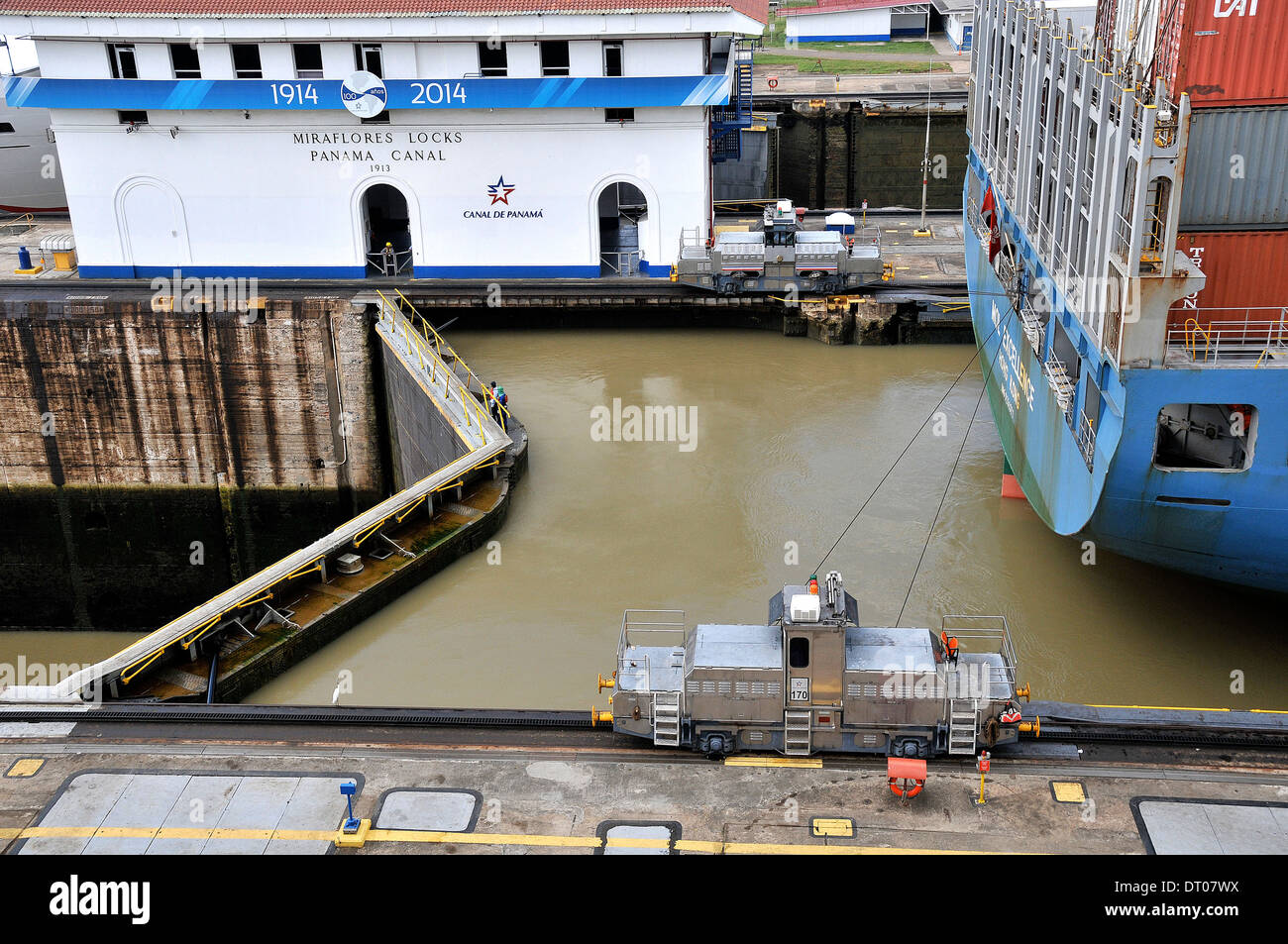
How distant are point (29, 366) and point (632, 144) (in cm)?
1769

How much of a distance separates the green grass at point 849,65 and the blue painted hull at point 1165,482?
49606mm

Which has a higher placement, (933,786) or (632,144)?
(632,144)

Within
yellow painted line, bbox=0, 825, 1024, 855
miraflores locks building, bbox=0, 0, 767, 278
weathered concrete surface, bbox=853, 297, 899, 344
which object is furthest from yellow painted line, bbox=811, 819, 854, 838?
miraflores locks building, bbox=0, 0, 767, 278

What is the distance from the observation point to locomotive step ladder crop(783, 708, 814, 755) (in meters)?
16.5

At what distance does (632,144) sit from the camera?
117 ft

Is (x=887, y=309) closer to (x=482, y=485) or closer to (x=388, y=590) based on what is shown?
(x=482, y=485)

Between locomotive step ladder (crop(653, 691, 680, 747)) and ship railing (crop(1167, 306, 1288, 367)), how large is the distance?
29.1 ft

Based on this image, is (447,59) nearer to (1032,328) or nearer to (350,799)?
(1032,328)

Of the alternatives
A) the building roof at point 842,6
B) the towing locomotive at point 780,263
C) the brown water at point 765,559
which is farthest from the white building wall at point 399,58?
the building roof at point 842,6

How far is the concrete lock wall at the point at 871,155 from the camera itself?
1908 inches

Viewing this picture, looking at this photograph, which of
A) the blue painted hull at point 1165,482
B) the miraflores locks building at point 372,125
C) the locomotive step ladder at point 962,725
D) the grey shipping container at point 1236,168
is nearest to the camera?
the locomotive step ladder at point 962,725

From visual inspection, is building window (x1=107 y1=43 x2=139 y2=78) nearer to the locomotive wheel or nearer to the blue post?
the blue post

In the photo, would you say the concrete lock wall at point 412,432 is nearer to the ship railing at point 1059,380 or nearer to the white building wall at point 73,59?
the ship railing at point 1059,380
